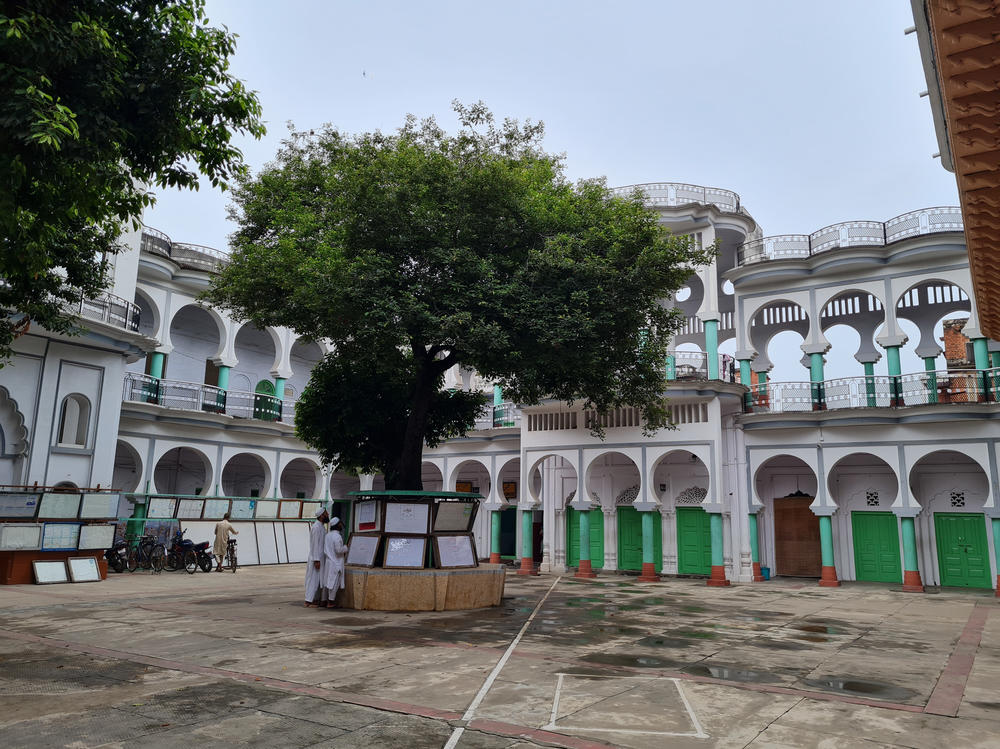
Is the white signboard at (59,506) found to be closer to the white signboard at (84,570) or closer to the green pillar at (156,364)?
the white signboard at (84,570)

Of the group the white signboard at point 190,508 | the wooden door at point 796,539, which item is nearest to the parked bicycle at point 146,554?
the white signboard at point 190,508

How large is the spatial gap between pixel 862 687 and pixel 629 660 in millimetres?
2401

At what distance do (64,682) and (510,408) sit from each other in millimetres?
21879

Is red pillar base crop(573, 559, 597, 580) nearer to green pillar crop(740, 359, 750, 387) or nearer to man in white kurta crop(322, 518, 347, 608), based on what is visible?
green pillar crop(740, 359, 750, 387)

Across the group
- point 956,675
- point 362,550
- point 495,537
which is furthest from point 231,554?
point 956,675

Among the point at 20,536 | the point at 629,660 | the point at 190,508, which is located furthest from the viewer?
the point at 190,508

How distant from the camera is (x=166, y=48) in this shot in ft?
22.2

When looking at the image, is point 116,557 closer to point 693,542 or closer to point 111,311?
point 111,311

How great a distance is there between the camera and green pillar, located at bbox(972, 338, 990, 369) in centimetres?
2005

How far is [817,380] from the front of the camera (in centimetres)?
2233

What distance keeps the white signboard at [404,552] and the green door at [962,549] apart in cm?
1641

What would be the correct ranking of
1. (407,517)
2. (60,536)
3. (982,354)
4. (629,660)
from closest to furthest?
1. (629,660)
2. (407,517)
3. (60,536)
4. (982,354)

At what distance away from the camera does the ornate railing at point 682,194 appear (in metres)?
23.9

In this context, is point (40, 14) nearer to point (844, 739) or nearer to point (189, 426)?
point (844, 739)
